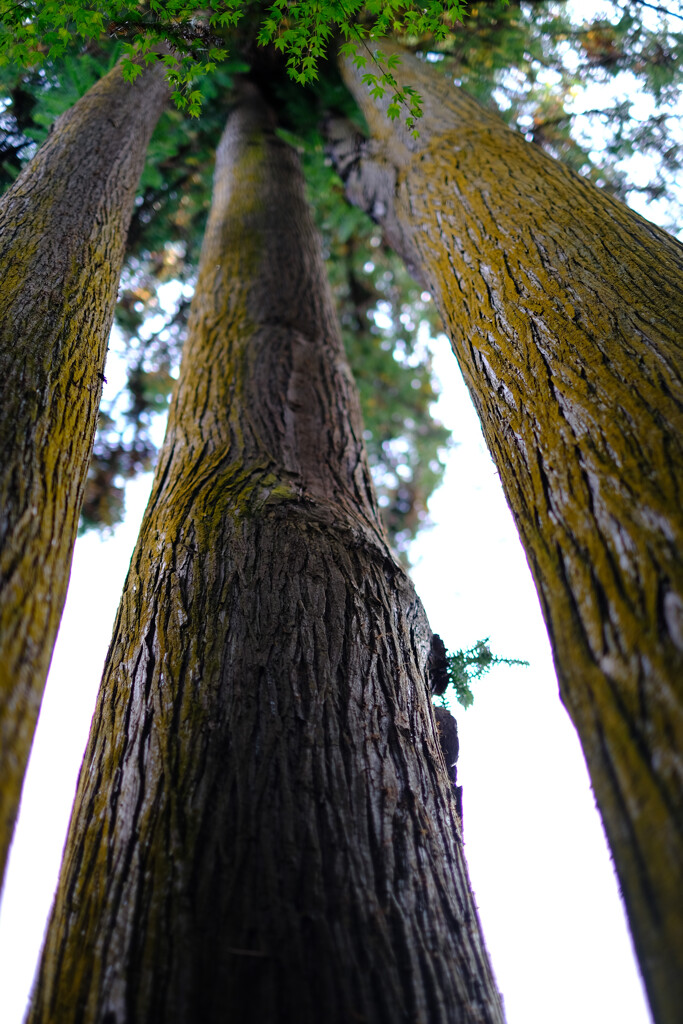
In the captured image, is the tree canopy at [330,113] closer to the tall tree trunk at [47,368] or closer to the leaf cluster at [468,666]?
the tall tree trunk at [47,368]

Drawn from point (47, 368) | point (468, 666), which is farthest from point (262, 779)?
point (47, 368)

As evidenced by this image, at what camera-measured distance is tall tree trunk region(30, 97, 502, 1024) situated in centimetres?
150

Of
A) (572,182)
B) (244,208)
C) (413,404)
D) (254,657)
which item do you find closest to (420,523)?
(413,404)

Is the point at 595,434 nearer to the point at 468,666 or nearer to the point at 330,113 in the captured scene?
the point at 468,666

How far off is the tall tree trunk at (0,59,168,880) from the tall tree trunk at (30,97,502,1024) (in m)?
0.53

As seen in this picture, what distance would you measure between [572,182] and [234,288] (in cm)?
216

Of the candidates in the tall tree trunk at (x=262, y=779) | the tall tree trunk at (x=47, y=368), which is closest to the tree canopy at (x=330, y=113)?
the tall tree trunk at (x=47, y=368)

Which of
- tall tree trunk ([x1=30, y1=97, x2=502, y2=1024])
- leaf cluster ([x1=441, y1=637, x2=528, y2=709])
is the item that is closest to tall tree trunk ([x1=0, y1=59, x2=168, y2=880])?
tall tree trunk ([x1=30, y1=97, x2=502, y2=1024])

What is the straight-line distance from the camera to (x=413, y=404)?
28.9 feet

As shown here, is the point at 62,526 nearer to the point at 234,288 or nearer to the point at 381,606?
the point at 381,606

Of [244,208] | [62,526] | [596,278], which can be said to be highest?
[244,208]

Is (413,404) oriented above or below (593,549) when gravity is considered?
above

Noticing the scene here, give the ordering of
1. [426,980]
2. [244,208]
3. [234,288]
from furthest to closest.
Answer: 1. [244,208]
2. [234,288]
3. [426,980]

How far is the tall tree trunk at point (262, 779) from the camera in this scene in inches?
58.9
